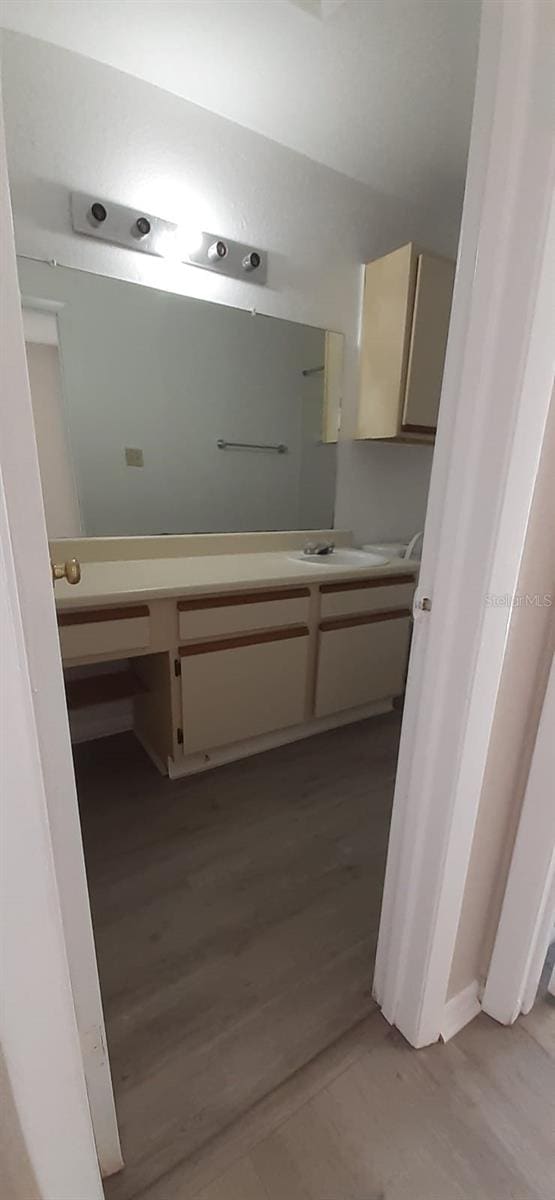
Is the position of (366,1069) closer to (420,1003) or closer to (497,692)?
(420,1003)

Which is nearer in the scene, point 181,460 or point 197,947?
point 197,947

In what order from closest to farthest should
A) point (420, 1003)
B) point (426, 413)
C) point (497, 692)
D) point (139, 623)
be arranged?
point (497, 692)
point (420, 1003)
point (139, 623)
point (426, 413)

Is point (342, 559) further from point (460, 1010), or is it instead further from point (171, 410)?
point (460, 1010)

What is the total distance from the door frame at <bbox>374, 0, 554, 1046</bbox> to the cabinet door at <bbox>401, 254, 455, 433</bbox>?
1.53 m

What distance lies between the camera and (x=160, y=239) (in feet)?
5.51

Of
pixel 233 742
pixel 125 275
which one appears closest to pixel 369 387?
pixel 125 275

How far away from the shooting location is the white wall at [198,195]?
57.1 inches

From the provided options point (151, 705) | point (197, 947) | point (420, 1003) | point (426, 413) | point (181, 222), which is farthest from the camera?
point (426, 413)

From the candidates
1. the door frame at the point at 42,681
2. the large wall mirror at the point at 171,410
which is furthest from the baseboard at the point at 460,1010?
the large wall mirror at the point at 171,410

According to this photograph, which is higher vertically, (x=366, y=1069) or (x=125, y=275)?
(x=125, y=275)

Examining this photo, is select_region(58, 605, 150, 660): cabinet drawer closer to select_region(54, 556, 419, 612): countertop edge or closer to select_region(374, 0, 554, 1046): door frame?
select_region(54, 556, 419, 612): countertop edge

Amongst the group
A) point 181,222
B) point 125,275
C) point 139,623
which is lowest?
point 139,623

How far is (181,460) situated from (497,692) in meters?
1.56

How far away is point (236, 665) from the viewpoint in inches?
68.2
